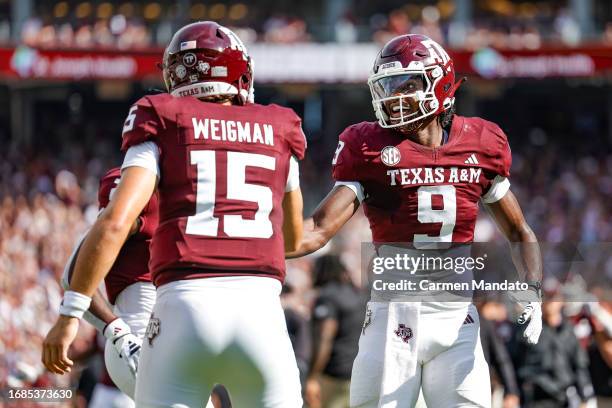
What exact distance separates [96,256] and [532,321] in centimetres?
196

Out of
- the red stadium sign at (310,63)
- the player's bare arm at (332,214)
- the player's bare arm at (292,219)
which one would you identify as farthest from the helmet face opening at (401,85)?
the red stadium sign at (310,63)

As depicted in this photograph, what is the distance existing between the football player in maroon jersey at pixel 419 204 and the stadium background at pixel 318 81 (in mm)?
11124

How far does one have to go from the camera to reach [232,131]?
4082mm

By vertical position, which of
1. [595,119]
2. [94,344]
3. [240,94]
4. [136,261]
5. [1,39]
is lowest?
[595,119]

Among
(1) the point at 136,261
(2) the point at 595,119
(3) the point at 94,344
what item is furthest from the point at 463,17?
(1) the point at 136,261

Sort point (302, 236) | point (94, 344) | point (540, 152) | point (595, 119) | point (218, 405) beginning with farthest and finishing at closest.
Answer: point (595, 119) < point (540, 152) < point (218, 405) < point (94, 344) < point (302, 236)

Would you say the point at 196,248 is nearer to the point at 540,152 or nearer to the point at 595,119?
the point at 540,152

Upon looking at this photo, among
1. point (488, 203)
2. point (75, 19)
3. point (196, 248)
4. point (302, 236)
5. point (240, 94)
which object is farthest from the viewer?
point (75, 19)

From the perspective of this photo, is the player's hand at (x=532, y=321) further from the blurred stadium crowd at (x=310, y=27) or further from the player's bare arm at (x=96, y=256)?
the blurred stadium crowd at (x=310, y=27)

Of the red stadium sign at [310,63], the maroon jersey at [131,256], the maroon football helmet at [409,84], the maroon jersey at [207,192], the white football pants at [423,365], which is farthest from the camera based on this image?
the red stadium sign at [310,63]

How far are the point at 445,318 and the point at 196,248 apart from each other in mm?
1357

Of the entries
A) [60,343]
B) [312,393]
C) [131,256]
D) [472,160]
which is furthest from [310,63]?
[60,343]

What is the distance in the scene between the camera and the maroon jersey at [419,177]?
5.02 metres

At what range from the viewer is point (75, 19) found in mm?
25859
